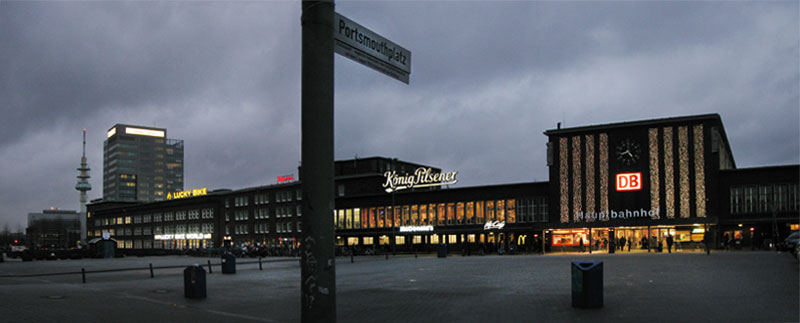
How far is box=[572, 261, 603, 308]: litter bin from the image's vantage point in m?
14.0

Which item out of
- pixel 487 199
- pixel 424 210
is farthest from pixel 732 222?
pixel 424 210

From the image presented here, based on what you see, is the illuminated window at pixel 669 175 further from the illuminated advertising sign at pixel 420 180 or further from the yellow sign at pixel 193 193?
the yellow sign at pixel 193 193

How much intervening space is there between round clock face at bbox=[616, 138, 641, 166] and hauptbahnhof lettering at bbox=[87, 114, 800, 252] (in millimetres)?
106

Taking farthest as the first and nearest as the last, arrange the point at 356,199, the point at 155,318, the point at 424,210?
the point at 356,199, the point at 424,210, the point at 155,318

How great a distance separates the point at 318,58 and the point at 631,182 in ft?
216

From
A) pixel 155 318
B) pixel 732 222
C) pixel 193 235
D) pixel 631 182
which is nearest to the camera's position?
pixel 155 318

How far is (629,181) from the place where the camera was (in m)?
65.7

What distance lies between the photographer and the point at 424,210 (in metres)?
82.5

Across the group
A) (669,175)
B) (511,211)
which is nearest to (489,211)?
(511,211)

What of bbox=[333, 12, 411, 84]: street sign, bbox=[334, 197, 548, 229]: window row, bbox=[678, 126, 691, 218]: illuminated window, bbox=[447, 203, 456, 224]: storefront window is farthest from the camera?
bbox=[447, 203, 456, 224]: storefront window

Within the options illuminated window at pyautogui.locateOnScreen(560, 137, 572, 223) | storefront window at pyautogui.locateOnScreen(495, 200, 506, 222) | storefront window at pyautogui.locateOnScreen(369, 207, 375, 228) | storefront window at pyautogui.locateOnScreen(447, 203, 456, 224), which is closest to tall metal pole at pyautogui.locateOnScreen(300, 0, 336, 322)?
illuminated window at pyautogui.locateOnScreen(560, 137, 572, 223)

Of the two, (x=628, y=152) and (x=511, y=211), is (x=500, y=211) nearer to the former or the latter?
(x=511, y=211)

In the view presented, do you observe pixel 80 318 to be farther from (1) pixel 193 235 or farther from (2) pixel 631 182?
(1) pixel 193 235

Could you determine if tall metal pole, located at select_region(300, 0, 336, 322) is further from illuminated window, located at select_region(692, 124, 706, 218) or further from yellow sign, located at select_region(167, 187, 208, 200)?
yellow sign, located at select_region(167, 187, 208, 200)
